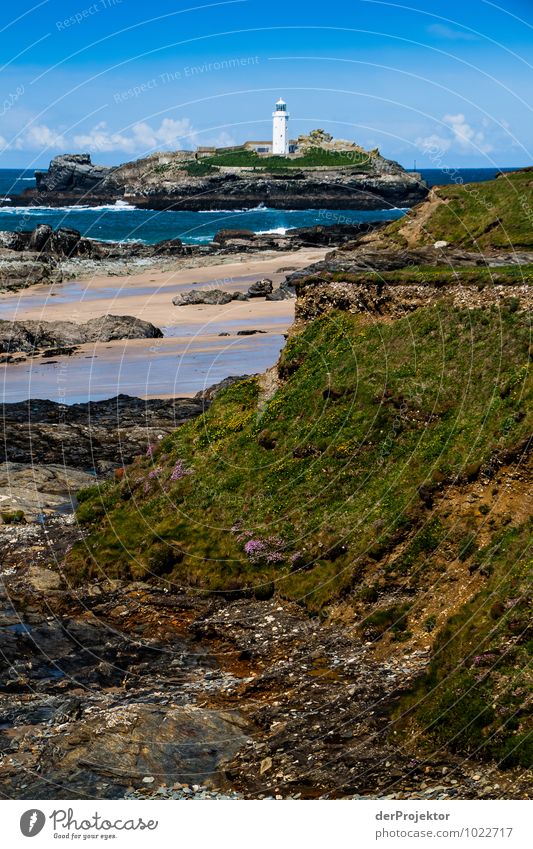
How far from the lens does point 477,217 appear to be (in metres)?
44.6

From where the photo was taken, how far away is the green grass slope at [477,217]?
42531mm

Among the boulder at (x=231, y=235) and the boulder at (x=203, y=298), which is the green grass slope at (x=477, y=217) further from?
the boulder at (x=231, y=235)

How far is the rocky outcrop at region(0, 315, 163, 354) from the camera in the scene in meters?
72.1

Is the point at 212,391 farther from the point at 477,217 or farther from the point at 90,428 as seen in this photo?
the point at 477,217

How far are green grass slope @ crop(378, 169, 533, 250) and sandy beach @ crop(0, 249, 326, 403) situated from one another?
58.0ft

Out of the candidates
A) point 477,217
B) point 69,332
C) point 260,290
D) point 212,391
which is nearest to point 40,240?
point 260,290

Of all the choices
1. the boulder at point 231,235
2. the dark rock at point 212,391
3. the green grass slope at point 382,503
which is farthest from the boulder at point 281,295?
the boulder at point 231,235

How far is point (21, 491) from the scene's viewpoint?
4078 cm

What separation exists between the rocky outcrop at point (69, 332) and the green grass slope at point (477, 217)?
31300mm

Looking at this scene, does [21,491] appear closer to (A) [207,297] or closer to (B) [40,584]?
(B) [40,584]

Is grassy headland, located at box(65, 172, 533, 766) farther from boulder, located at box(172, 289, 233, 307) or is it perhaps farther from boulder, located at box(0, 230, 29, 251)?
boulder, located at box(0, 230, 29, 251)

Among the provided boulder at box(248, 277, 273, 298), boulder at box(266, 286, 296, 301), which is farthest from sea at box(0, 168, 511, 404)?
boulder at box(248, 277, 273, 298)

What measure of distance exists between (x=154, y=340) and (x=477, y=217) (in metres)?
34.5

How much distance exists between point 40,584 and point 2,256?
97422 millimetres
